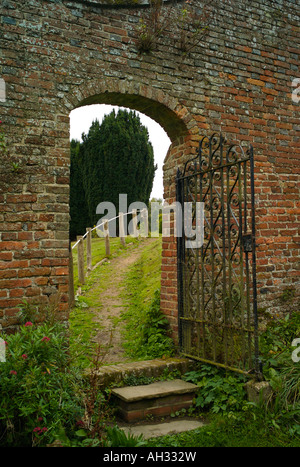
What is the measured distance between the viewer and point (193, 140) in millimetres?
Result: 4859

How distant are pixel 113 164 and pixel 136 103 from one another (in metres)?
12.0

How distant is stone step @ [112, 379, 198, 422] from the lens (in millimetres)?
3693

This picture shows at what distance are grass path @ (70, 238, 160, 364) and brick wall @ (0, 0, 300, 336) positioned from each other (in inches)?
43.7

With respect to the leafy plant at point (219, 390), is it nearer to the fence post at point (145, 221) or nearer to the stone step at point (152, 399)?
the stone step at point (152, 399)

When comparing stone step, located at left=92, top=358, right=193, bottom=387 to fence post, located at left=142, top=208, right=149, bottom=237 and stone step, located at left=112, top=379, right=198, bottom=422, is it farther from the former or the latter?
fence post, located at left=142, top=208, right=149, bottom=237

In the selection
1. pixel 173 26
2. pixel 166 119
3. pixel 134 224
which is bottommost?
pixel 134 224

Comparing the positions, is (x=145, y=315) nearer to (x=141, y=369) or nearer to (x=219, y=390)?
(x=141, y=369)

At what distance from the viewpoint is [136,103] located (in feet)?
15.6

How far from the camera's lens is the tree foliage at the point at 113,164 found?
16484 millimetres

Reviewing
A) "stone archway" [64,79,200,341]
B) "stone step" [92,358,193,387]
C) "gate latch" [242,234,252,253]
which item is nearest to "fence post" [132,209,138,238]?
"stone archway" [64,79,200,341]

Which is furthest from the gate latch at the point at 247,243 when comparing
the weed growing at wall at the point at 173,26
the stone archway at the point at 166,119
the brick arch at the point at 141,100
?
the weed growing at wall at the point at 173,26

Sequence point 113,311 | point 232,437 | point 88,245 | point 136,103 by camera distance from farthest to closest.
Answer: point 88,245 → point 113,311 → point 136,103 → point 232,437

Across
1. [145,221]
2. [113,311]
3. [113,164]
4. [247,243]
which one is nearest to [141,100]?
[247,243]
